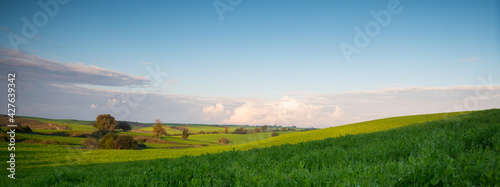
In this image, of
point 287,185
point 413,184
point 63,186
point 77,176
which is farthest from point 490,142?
point 77,176

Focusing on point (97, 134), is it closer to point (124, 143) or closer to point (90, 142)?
point (90, 142)

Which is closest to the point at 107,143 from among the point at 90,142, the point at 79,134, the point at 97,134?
the point at 90,142

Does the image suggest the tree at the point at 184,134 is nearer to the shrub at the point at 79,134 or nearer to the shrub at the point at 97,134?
the shrub at the point at 97,134

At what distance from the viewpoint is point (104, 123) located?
2768 inches

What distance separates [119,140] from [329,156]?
210 ft

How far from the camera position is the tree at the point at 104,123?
69812 millimetres

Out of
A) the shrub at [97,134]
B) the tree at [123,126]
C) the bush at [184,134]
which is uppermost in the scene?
the tree at [123,126]

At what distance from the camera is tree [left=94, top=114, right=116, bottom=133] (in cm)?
6981

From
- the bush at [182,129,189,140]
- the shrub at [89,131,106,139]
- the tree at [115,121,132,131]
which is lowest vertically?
the bush at [182,129,189,140]

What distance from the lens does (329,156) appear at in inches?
332

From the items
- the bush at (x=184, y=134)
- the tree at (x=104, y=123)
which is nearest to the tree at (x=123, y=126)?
the tree at (x=104, y=123)

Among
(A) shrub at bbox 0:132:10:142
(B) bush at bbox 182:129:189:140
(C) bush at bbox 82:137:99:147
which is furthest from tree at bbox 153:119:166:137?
(A) shrub at bbox 0:132:10:142

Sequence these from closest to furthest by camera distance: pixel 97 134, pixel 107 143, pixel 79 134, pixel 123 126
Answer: pixel 107 143 < pixel 97 134 < pixel 79 134 < pixel 123 126

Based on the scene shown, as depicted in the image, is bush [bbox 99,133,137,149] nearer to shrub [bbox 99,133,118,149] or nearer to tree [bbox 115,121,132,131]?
shrub [bbox 99,133,118,149]
